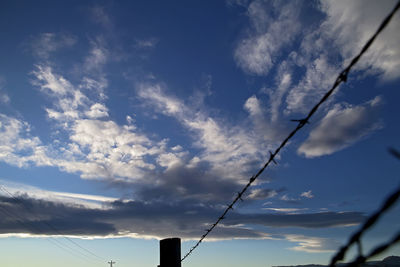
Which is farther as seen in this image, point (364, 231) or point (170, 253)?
point (170, 253)

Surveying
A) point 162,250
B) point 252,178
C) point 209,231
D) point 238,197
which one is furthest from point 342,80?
point 209,231

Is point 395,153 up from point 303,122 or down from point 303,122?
down

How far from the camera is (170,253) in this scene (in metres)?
3.73

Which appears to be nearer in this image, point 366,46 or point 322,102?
point 366,46

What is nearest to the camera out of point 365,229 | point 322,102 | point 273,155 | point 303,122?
point 365,229

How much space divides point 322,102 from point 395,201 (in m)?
1.31

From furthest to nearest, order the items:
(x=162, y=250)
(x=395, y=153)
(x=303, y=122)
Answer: (x=162, y=250) → (x=303, y=122) → (x=395, y=153)

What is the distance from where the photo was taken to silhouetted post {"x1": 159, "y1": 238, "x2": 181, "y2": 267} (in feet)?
12.2

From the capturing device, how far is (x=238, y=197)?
4496mm

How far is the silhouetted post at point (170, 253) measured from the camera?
3.70 meters

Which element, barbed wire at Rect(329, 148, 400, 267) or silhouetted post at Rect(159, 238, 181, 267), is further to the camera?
silhouetted post at Rect(159, 238, 181, 267)

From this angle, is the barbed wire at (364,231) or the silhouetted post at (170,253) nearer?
the barbed wire at (364,231)

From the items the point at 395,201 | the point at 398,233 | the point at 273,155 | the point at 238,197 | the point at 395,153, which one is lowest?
the point at 398,233

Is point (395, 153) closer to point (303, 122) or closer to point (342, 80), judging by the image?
point (342, 80)
